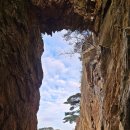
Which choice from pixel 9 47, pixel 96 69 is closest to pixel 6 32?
pixel 9 47

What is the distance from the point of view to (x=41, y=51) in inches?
659

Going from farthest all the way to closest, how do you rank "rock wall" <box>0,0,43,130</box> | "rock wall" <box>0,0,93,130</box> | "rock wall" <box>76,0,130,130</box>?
1. "rock wall" <box>0,0,93,130</box>
2. "rock wall" <box>0,0,43,130</box>
3. "rock wall" <box>76,0,130,130</box>

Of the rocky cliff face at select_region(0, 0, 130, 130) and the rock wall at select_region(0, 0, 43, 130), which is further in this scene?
the rock wall at select_region(0, 0, 43, 130)

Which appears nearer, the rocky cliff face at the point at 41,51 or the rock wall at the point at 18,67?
the rocky cliff face at the point at 41,51

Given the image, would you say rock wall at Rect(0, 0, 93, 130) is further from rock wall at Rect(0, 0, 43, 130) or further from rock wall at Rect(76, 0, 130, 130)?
rock wall at Rect(76, 0, 130, 130)

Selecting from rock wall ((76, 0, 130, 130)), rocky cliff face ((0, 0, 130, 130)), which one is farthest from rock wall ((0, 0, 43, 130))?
rock wall ((76, 0, 130, 130))

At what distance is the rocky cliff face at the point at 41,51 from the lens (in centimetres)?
1088

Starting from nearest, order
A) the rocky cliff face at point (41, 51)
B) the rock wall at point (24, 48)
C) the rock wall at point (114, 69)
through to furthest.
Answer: the rock wall at point (114, 69)
the rocky cliff face at point (41, 51)
the rock wall at point (24, 48)

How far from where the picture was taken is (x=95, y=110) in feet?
56.3

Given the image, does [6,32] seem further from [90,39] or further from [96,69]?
[90,39]

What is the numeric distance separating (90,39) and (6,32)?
26.6ft

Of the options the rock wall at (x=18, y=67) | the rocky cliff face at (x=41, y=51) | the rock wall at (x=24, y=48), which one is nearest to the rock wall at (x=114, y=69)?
the rocky cliff face at (x=41, y=51)

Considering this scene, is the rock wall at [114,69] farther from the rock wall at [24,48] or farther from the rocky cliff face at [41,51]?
the rock wall at [24,48]

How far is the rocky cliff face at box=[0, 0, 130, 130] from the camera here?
10.9m
